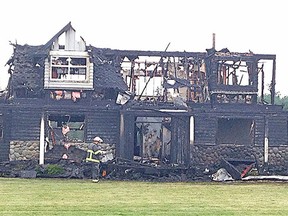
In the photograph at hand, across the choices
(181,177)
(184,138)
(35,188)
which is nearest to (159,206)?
(35,188)

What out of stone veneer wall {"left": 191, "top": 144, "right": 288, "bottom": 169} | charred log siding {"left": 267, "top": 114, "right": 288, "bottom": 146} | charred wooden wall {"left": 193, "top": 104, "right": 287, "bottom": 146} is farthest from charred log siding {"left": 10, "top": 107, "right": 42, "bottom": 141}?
charred log siding {"left": 267, "top": 114, "right": 288, "bottom": 146}

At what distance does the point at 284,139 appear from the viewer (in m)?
40.0

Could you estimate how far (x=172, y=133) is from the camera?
4028 cm

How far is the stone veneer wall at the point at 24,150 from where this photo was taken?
121 ft

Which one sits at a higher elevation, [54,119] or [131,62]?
[131,62]

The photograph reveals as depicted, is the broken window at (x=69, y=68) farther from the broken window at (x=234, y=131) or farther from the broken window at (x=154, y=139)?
the broken window at (x=234, y=131)

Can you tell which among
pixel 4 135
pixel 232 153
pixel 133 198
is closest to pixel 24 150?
pixel 4 135

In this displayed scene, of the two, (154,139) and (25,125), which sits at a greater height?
(25,125)

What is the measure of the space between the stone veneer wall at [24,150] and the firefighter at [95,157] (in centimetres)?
295

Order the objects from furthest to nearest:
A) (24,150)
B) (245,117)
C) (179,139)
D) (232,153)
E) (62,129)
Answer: (179,139) < (232,153) < (245,117) < (62,129) < (24,150)

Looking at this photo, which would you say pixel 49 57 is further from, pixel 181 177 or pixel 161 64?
pixel 181 177

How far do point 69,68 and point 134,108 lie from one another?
4.70 m

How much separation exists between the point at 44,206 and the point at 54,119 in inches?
893

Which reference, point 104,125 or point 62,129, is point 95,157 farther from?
point 62,129
